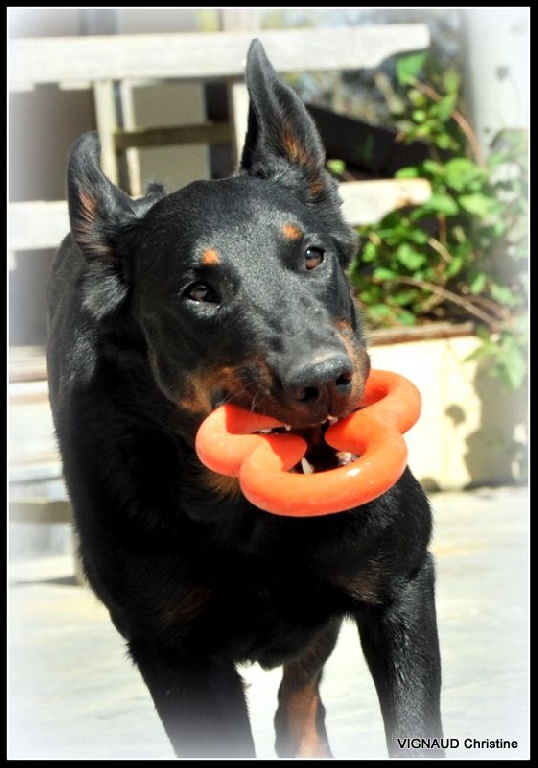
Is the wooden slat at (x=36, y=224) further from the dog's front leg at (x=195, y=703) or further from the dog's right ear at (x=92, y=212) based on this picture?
the dog's front leg at (x=195, y=703)

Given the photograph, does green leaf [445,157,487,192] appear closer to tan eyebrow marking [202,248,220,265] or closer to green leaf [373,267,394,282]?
green leaf [373,267,394,282]

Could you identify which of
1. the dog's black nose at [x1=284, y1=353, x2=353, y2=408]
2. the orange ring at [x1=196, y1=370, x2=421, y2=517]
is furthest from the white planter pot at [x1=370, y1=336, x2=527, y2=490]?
the dog's black nose at [x1=284, y1=353, x2=353, y2=408]

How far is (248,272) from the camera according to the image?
A: 3.14 meters

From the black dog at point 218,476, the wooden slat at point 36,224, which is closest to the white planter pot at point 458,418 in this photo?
the wooden slat at point 36,224

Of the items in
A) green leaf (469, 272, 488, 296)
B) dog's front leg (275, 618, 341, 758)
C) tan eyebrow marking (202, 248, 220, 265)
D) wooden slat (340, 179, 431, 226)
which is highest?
tan eyebrow marking (202, 248, 220, 265)

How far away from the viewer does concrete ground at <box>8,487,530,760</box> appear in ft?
13.5

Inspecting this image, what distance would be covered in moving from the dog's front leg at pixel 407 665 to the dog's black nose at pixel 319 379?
777 millimetres

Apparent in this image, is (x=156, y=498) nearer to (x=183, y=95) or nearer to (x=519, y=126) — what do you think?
(x=519, y=126)

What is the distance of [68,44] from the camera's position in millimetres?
6758

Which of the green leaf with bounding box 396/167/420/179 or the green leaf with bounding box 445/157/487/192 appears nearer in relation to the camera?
the green leaf with bounding box 445/157/487/192

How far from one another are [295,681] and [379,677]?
781 millimetres

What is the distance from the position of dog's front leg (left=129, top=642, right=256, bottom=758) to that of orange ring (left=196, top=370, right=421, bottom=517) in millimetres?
729

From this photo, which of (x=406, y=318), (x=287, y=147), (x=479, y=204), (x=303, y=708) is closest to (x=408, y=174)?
(x=479, y=204)

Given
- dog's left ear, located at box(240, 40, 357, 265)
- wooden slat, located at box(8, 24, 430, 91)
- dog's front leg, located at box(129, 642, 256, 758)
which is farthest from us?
wooden slat, located at box(8, 24, 430, 91)
